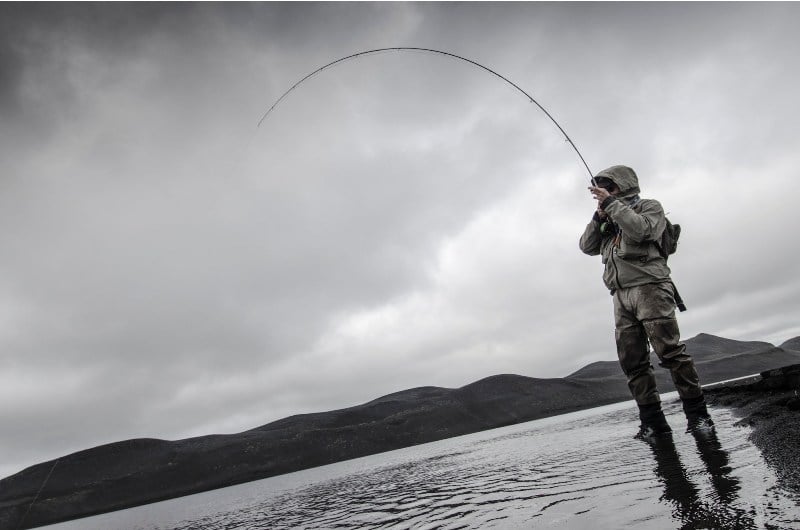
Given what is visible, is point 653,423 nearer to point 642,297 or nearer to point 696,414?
point 696,414

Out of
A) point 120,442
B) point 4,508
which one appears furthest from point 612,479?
point 120,442

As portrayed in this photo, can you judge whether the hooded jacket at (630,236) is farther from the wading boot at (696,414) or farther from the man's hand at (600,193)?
the wading boot at (696,414)

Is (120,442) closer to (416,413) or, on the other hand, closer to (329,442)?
(329,442)

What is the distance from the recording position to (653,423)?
6.68m

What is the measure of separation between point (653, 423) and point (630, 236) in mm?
2950

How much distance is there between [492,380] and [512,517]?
14778cm

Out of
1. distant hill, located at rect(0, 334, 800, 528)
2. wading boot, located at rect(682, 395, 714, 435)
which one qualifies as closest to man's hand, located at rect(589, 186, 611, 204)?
wading boot, located at rect(682, 395, 714, 435)

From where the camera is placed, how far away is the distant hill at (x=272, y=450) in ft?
334

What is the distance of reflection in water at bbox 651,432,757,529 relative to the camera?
2146mm

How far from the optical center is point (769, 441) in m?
3.80

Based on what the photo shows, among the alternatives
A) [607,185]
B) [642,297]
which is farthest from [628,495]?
[607,185]

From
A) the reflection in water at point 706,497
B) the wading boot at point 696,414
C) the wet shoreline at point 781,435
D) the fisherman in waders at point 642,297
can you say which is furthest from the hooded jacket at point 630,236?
the reflection in water at point 706,497

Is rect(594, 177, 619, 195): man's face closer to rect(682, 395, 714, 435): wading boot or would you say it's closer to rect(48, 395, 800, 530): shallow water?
rect(682, 395, 714, 435): wading boot

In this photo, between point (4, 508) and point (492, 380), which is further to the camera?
point (492, 380)
